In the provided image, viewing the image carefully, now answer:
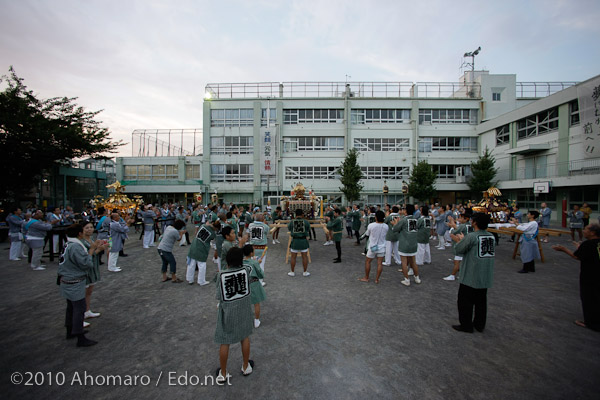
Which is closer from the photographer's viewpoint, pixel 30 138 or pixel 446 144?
pixel 30 138

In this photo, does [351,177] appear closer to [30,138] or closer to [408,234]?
[408,234]

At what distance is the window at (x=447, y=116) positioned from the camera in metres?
32.2

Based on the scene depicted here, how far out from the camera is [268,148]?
102 ft

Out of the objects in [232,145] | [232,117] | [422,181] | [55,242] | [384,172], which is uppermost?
[232,117]

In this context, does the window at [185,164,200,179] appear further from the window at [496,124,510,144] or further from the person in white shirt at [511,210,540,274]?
the window at [496,124,510,144]

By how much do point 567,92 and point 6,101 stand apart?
41.7 m

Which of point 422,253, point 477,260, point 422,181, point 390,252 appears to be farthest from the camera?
point 422,181

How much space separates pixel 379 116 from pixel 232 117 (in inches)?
732

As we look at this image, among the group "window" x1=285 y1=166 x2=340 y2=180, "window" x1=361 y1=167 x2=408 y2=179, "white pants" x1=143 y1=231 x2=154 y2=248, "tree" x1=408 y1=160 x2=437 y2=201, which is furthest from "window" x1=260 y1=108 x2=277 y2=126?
"white pants" x1=143 y1=231 x2=154 y2=248

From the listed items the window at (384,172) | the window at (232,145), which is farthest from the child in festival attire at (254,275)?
the window at (232,145)

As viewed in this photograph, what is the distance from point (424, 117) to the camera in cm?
3231

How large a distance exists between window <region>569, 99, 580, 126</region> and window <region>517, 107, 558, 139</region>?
3.88 ft

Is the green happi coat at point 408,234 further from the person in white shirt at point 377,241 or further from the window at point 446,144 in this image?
the window at point 446,144

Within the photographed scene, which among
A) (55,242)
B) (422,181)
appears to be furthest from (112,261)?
(422,181)
